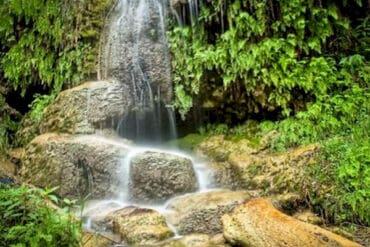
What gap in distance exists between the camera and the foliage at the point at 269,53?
6.45 m

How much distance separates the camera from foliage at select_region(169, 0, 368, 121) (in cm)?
645

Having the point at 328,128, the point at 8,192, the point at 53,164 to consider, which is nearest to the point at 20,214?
the point at 8,192

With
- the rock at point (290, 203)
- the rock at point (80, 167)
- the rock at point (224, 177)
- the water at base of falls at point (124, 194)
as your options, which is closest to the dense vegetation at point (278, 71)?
the rock at point (290, 203)

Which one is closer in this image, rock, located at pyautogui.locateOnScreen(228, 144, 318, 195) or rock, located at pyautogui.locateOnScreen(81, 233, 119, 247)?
rock, located at pyautogui.locateOnScreen(81, 233, 119, 247)

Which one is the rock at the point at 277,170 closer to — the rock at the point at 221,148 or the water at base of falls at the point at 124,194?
the rock at the point at 221,148

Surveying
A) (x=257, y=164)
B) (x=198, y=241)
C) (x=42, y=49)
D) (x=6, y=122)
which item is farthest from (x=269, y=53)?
(x=6, y=122)

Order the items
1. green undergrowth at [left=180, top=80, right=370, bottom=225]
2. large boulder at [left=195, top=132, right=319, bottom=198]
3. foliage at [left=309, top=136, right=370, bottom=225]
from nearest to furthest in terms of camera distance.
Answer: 1. foliage at [left=309, top=136, right=370, bottom=225]
2. green undergrowth at [left=180, top=80, right=370, bottom=225]
3. large boulder at [left=195, top=132, right=319, bottom=198]

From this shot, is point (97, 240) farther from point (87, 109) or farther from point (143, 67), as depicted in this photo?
point (143, 67)

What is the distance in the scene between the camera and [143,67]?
7.53 meters

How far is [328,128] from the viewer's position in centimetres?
588

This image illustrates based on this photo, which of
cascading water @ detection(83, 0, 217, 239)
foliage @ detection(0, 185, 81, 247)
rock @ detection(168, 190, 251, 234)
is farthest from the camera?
cascading water @ detection(83, 0, 217, 239)

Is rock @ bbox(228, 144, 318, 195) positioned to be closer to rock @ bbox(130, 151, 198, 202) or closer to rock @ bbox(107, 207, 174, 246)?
rock @ bbox(130, 151, 198, 202)

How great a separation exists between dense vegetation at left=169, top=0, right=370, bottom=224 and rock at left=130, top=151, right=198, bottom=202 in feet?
4.99

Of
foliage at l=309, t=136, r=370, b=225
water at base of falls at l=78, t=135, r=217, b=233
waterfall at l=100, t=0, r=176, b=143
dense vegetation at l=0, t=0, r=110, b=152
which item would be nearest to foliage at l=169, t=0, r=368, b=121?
waterfall at l=100, t=0, r=176, b=143
